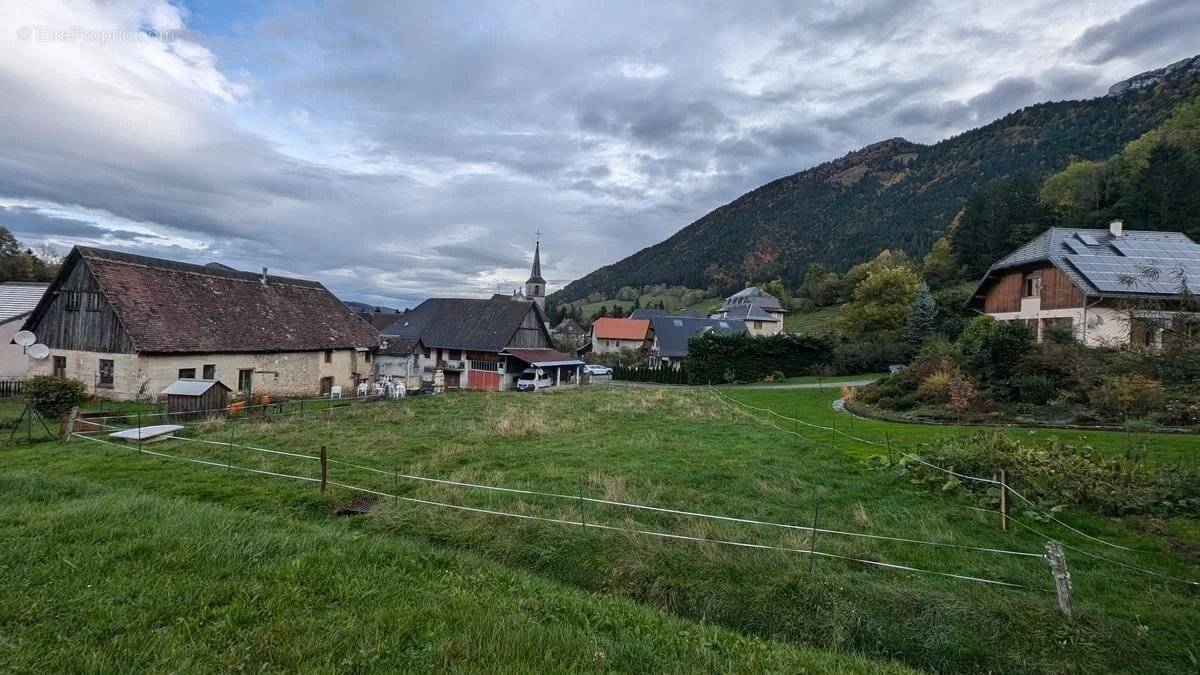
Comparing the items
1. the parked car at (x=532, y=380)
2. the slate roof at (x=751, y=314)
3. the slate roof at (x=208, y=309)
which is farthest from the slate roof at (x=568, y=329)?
the slate roof at (x=208, y=309)

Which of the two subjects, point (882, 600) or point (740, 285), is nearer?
point (882, 600)

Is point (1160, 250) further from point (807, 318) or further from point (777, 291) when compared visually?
point (777, 291)

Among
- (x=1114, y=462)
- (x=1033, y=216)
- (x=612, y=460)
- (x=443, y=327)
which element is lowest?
(x=612, y=460)

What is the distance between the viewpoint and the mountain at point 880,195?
10056 centimetres

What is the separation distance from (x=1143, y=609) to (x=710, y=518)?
439cm

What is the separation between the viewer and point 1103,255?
80.4 ft

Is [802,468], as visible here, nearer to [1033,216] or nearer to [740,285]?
[1033,216]

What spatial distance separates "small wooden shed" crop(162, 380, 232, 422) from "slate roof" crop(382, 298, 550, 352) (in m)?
18.7

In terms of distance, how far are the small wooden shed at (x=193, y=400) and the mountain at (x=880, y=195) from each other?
349 ft

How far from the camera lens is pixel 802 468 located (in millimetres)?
11062

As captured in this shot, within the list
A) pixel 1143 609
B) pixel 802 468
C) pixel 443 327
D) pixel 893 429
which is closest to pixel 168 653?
pixel 1143 609

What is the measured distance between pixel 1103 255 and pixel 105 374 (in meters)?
45.0

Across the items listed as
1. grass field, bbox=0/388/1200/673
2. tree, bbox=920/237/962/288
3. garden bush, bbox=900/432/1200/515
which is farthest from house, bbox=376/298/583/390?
tree, bbox=920/237/962/288

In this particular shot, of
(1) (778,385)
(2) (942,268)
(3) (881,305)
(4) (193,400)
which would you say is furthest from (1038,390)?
(2) (942,268)
